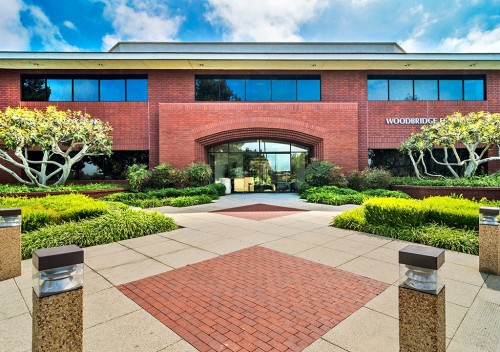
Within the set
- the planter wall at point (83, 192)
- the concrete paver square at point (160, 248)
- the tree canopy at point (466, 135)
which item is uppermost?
the tree canopy at point (466, 135)

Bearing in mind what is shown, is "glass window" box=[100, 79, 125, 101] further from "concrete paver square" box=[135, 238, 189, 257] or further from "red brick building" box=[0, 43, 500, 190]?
"concrete paver square" box=[135, 238, 189, 257]

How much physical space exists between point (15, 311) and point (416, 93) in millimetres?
21962

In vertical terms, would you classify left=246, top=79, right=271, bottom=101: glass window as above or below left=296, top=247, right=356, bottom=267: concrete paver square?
above

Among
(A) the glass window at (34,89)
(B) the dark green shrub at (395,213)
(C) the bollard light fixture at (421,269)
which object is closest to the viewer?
(C) the bollard light fixture at (421,269)

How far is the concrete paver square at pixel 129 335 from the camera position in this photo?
123 inches

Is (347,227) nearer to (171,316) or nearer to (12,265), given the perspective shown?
(171,316)

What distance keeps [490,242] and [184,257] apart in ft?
18.3

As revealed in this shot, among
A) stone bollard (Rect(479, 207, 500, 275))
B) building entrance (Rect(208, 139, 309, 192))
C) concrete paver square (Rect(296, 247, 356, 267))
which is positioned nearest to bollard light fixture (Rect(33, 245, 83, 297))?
concrete paver square (Rect(296, 247, 356, 267))

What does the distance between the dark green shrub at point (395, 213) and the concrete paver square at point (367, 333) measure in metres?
4.75

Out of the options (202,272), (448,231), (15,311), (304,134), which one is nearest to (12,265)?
(15,311)

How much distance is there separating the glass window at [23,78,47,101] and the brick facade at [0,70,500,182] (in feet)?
1.49

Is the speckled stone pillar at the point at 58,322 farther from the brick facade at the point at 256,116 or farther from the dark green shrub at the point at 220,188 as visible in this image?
the brick facade at the point at 256,116

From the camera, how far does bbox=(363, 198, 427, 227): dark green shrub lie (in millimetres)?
7805

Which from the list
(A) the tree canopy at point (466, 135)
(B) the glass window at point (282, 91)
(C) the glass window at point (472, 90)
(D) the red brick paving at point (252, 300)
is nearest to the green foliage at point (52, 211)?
(D) the red brick paving at point (252, 300)
